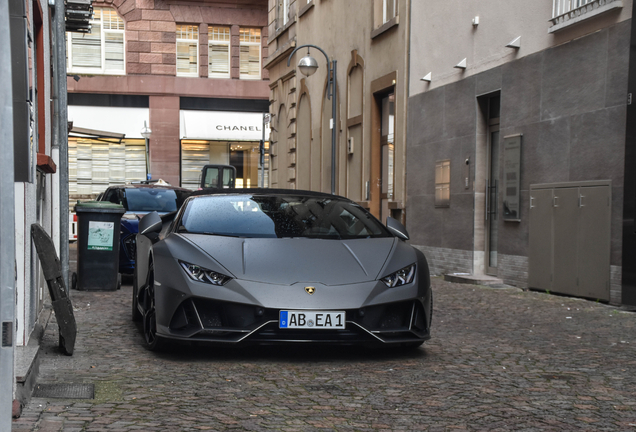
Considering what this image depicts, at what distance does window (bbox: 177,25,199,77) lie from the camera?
124ft

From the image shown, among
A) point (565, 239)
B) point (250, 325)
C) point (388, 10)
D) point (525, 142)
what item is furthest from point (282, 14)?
point (250, 325)

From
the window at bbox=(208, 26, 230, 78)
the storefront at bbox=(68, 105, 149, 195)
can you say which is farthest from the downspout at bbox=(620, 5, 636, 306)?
the window at bbox=(208, 26, 230, 78)

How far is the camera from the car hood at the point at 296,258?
612 cm

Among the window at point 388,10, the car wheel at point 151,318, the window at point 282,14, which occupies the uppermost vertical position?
the window at point 282,14

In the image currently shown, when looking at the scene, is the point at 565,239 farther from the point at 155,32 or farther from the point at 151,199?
the point at 155,32

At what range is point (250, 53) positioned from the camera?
128 feet

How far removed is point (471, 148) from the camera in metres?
14.1

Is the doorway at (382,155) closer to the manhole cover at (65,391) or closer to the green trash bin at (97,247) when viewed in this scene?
the green trash bin at (97,247)

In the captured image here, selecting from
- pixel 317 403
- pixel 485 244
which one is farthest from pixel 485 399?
pixel 485 244

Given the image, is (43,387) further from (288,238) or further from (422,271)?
(422,271)

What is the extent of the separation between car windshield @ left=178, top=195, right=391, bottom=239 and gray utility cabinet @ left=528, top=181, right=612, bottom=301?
13.5ft

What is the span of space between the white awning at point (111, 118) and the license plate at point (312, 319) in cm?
3176

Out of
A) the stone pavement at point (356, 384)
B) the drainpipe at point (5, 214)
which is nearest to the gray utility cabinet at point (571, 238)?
the stone pavement at point (356, 384)

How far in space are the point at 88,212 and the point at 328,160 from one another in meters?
11.8
